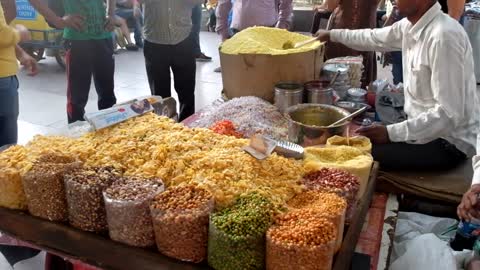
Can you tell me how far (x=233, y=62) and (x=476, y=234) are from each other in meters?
1.30

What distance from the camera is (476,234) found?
5.48 feet

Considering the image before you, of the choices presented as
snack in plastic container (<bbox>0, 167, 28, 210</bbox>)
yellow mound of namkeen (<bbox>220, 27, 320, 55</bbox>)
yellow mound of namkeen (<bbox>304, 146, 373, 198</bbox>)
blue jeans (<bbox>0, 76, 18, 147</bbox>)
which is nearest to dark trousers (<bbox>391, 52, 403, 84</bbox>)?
yellow mound of namkeen (<bbox>220, 27, 320, 55</bbox>)

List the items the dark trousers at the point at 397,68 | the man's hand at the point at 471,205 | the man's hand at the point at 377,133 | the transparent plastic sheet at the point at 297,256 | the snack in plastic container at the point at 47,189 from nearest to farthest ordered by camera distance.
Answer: the transparent plastic sheet at the point at 297,256
the snack in plastic container at the point at 47,189
the man's hand at the point at 471,205
the man's hand at the point at 377,133
the dark trousers at the point at 397,68

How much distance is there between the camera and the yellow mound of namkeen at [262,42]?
217cm

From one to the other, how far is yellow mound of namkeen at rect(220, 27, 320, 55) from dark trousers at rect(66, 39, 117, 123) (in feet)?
3.29

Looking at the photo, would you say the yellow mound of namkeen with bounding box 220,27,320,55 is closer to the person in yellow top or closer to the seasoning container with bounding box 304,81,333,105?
the seasoning container with bounding box 304,81,333,105

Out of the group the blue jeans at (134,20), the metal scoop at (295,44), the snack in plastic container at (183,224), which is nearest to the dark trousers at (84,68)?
the metal scoop at (295,44)

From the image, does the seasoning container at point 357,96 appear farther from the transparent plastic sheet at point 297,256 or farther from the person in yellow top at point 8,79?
the person in yellow top at point 8,79

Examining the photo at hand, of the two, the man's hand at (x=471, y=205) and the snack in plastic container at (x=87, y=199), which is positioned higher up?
the snack in plastic container at (x=87, y=199)

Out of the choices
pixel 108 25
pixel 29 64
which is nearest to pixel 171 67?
pixel 108 25

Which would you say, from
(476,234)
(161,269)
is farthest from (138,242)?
(476,234)

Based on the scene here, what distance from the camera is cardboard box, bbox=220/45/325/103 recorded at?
7.04 ft

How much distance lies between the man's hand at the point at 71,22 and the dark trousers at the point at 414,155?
77.0 inches

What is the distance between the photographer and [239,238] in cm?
92
